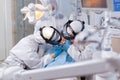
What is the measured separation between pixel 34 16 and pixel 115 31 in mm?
501

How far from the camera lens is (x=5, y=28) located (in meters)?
2.11

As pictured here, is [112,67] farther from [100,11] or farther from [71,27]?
[100,11]

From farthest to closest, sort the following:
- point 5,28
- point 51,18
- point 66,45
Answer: point 5,28
point 51,18
point 66,45

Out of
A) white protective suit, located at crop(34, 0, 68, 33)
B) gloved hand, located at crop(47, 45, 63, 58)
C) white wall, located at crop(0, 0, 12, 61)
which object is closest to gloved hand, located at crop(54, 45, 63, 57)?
gloved hand, located at crop(47, 45, 63, 58)

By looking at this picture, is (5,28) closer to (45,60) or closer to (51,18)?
(51,18)

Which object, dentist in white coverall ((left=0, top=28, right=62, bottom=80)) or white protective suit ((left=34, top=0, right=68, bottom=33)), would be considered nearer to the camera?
dentist in white coverall ((left=0, top=28, right=62, bottom=80))

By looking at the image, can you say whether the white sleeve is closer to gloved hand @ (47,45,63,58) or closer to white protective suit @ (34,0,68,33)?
gloved hand @ (47,45,63,58)

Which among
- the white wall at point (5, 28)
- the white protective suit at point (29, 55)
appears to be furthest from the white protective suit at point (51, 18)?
the white wall at point (5, 28)

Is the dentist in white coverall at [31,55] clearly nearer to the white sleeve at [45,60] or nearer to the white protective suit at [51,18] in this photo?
the white sleeve at [45,60]

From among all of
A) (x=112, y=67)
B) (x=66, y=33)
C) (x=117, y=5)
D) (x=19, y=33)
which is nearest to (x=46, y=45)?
(x=66, y=33)

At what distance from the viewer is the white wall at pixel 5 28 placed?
81.9 inches

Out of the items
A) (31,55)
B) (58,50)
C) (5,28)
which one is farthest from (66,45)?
(5,28)

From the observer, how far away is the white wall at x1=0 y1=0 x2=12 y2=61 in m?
2.08

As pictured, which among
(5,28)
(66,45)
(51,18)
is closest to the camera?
(66,45)
